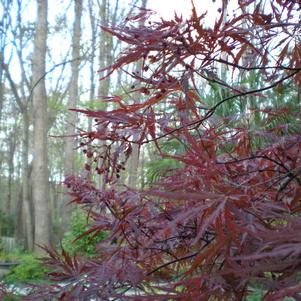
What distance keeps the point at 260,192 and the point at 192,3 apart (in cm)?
69

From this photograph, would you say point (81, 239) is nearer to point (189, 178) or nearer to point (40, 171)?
point (40, 171)

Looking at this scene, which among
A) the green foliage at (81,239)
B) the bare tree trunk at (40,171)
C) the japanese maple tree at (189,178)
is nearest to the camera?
the japanese maple tree at (189,178)

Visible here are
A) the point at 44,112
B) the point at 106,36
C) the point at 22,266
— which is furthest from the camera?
the point at 106,36

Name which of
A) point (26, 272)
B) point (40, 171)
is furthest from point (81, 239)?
point (40, 171)

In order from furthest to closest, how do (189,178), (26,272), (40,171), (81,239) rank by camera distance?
(40,171) → (81,239) → (26,272) → (189,178)

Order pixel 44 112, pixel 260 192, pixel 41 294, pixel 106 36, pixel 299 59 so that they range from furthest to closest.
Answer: pixel 106 36
pixel 44 112
pixel 299 59
pixel 41 294
pixel 260 192

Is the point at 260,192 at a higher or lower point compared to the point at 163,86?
lower

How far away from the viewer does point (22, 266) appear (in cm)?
940

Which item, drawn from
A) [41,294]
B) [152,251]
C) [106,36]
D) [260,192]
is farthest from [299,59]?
[106,36]

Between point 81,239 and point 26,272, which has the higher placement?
point 81,239

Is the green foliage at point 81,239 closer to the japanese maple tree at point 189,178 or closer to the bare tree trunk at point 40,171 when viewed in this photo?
the bare tree trunk at point 40,171

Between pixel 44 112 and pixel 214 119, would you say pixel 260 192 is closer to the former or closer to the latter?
pixel 214 119

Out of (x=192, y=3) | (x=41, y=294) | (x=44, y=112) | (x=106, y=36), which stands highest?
(x=106, y=36)

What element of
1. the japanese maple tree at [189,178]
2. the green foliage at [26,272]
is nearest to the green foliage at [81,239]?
the green foliage at [26,272]
